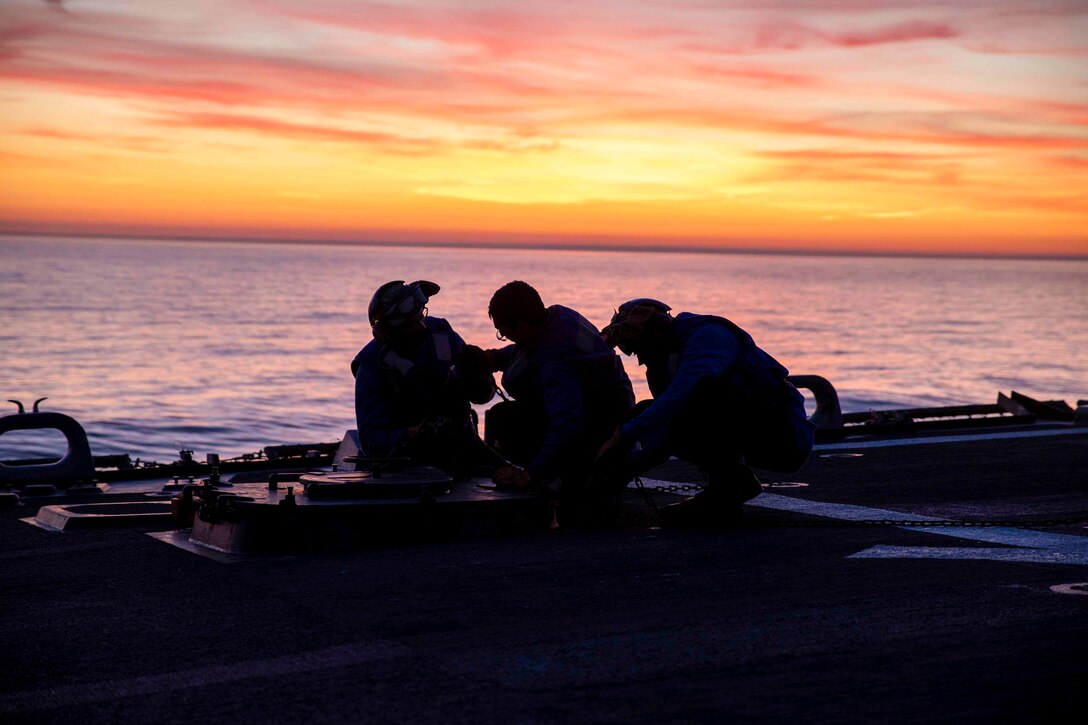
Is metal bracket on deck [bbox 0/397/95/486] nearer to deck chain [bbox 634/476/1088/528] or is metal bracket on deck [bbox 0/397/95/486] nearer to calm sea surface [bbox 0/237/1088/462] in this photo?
deck chain [bbox 634/476/1088/528]

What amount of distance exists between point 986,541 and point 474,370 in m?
2.89

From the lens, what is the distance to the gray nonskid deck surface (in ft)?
13.7

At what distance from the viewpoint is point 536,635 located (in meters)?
5.02

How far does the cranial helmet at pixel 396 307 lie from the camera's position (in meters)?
7.53

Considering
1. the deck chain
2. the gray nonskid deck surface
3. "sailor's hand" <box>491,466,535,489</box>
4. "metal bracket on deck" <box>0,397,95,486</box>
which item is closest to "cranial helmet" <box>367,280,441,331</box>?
"sailor's hand" <box>491,466,535,489</box>

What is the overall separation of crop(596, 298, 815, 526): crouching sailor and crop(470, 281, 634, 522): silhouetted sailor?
0.56 feet

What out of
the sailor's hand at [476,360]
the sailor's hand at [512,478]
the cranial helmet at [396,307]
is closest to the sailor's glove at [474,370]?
the sailor's hand at [476,360]

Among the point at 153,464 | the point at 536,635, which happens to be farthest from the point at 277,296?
the point at 536,635

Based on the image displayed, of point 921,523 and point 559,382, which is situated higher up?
point 559,382

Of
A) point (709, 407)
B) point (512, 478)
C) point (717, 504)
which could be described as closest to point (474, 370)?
point (512, 478)

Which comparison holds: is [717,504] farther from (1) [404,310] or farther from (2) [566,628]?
(2) [566,628]

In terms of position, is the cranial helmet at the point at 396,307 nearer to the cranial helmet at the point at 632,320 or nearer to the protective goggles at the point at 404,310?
the protective goggles at the point at 404,310

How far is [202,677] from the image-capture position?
14.9ft

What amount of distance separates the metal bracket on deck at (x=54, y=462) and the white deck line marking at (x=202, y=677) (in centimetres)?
493
